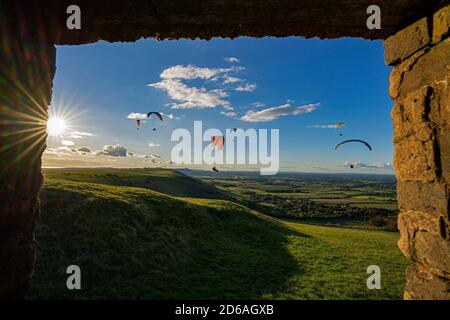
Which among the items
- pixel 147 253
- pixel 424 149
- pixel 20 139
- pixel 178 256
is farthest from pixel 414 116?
pixel 178 256

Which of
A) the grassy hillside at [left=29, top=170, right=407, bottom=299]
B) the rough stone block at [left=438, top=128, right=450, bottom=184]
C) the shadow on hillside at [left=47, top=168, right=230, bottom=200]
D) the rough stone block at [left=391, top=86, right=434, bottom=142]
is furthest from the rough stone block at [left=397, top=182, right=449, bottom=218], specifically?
the shadow on hillside at [left=47, top=168, right=230, bottom=200]

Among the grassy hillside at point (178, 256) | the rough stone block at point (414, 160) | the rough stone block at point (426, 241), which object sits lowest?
the grassy hillside at point (178, 256)

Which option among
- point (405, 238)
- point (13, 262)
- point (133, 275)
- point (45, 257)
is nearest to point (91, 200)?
point (45, 257)

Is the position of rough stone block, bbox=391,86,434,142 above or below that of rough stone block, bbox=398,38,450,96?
below

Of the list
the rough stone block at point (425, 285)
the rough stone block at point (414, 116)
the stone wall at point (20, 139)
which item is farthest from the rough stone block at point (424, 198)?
the stone wall at point (20, 139)

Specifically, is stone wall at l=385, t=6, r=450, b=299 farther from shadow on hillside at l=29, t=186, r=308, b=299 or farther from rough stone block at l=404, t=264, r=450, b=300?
shadow on hillside at l=29, t=186, r=308, b=299

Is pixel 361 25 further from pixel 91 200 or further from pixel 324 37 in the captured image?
pixel 91 200

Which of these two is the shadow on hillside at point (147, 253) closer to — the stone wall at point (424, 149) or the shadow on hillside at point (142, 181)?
the stone wall at point (424, 149)

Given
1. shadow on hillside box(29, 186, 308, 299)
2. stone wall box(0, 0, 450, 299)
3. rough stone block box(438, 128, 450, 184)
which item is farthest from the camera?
shadow on hillside box(29, 186, 308, 299)
